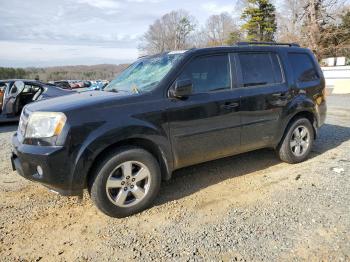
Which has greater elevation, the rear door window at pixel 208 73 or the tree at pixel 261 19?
the tree at pixel 261 19

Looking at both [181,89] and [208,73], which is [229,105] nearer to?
[208,73]

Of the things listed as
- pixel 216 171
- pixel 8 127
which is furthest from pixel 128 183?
pixel 8 127

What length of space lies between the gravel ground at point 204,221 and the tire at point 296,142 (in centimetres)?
24

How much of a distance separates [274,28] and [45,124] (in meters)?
45.9

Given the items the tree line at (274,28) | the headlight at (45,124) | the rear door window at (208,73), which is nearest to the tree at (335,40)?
the tree line at (274,28)

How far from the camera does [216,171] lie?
16.3 ft

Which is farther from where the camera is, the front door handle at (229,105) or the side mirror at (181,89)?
the front door handle at (229,105)

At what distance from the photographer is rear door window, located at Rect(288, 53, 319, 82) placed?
513cm

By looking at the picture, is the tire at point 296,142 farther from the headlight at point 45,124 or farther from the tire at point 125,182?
the headlight at point 45,124

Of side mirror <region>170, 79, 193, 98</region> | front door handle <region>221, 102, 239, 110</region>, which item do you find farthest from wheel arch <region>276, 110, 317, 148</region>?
side mirror <region>170, 79, 193, 98</region>

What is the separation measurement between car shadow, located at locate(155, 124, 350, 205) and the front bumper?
118 centimetres

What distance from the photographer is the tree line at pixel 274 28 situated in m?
33.0

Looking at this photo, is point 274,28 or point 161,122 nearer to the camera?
point 161,122

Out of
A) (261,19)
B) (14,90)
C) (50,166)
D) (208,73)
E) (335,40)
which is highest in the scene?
(261,19)
